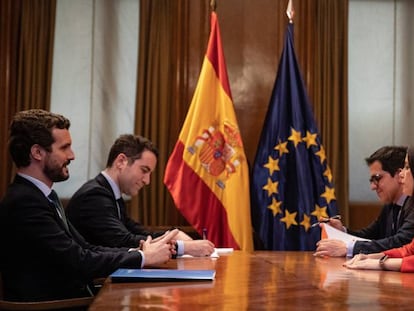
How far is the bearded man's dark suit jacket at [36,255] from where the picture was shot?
2.33 meters

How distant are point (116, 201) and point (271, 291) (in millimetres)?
1663

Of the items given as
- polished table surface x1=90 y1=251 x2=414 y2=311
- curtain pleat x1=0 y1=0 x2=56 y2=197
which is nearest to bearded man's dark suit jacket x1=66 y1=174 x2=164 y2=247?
polished table surface x1=90 y1=251 x2=414 y2=311

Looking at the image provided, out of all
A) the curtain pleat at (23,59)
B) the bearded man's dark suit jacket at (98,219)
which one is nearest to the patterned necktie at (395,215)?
the bearded man's dark suit jacket at (98,219)

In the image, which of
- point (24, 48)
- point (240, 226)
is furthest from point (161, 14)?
point (240, 226)

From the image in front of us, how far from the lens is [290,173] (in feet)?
14.5

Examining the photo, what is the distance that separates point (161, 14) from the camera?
496 cm

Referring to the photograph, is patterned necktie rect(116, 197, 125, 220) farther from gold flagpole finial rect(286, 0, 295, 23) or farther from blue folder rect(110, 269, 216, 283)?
gold flagpole finial rect(286, 0, 295, 23)

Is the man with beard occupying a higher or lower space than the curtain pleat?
lower

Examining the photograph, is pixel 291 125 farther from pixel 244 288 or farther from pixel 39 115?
pixel 244 288

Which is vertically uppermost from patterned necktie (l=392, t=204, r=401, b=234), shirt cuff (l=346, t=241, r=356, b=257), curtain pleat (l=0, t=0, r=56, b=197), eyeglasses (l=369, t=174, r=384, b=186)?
curtain pleat (l=0, t=0, r=56, b=197)

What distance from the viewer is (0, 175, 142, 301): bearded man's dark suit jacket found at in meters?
2.33

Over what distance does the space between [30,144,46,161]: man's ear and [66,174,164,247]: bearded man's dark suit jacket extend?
28.2 inches

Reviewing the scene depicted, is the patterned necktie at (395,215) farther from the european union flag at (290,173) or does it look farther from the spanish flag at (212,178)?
the spanish flag at (212,178)

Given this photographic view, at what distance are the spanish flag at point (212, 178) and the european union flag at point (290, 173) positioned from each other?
145 mm
